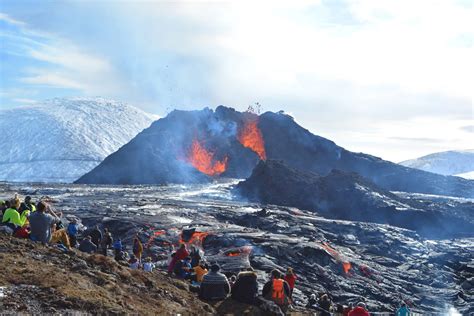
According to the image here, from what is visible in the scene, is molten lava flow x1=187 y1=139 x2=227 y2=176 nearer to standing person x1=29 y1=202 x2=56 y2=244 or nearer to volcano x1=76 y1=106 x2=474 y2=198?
volcano x1=76 y1=106 x2=474 y2=198

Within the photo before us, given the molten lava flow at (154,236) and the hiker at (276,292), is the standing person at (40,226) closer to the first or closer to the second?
the hiker at (276,292)

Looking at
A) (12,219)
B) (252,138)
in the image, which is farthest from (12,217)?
(252,138)

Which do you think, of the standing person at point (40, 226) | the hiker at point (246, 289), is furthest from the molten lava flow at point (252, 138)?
the hiker at point (246, 289)

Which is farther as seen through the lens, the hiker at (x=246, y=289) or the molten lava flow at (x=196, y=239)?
the molten lava flow at (x=196, y=239)

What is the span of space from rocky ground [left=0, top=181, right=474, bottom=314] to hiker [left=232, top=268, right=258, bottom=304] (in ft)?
11.5

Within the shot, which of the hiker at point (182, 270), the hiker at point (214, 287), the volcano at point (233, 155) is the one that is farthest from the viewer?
the volcano at point (233, 155)

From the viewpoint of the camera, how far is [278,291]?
58.1 feet

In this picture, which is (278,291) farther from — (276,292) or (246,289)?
(246,289)

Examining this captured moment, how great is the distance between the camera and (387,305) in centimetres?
3541

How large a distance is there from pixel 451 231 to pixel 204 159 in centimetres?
7491

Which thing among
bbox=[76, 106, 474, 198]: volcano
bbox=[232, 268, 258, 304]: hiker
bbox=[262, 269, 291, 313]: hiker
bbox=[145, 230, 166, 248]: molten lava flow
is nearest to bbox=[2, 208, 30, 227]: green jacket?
bbox=[232, 268, 258, 304]: hiker

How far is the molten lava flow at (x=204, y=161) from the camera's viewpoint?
13762 cm

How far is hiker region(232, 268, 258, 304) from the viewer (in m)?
16.6

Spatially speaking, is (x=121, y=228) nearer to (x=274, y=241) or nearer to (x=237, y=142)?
(x=274, y=241)
